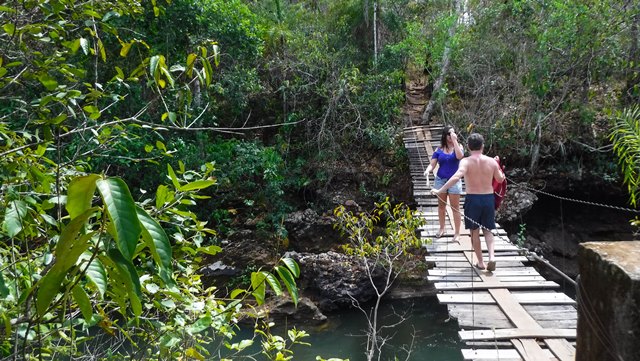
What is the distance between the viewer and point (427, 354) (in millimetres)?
5934

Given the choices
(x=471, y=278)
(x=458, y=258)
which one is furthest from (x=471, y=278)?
(x=458, y=258)

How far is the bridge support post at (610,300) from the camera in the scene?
2.88ft

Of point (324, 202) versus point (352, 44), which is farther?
point (352, 44)

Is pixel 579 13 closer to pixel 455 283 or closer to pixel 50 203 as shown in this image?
pixel 455 283

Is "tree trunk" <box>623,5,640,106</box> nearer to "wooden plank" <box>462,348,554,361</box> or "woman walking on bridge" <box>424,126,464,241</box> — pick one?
"woman walking on bridge" <box>424,126,464,241</box>

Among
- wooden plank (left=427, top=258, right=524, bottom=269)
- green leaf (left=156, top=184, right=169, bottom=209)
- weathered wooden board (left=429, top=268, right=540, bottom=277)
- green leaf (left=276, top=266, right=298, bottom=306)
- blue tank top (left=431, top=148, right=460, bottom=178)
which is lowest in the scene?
wooden plank (left=427, top=258, right=524, bottom=269)

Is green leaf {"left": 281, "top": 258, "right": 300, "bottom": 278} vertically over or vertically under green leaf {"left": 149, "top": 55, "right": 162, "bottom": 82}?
under

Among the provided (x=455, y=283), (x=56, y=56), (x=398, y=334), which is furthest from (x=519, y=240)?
(x=56, y=56)

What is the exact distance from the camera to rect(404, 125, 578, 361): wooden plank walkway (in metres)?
2.58

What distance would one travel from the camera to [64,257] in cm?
70

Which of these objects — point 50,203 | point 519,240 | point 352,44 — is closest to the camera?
point 50,203

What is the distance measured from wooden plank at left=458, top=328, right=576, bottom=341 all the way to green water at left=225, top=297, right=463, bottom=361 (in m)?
2.85

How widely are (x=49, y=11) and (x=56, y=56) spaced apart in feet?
0.59

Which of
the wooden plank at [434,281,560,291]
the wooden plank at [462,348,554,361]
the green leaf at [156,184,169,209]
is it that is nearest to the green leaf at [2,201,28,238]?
the green leaf at [156,184,169,209]
